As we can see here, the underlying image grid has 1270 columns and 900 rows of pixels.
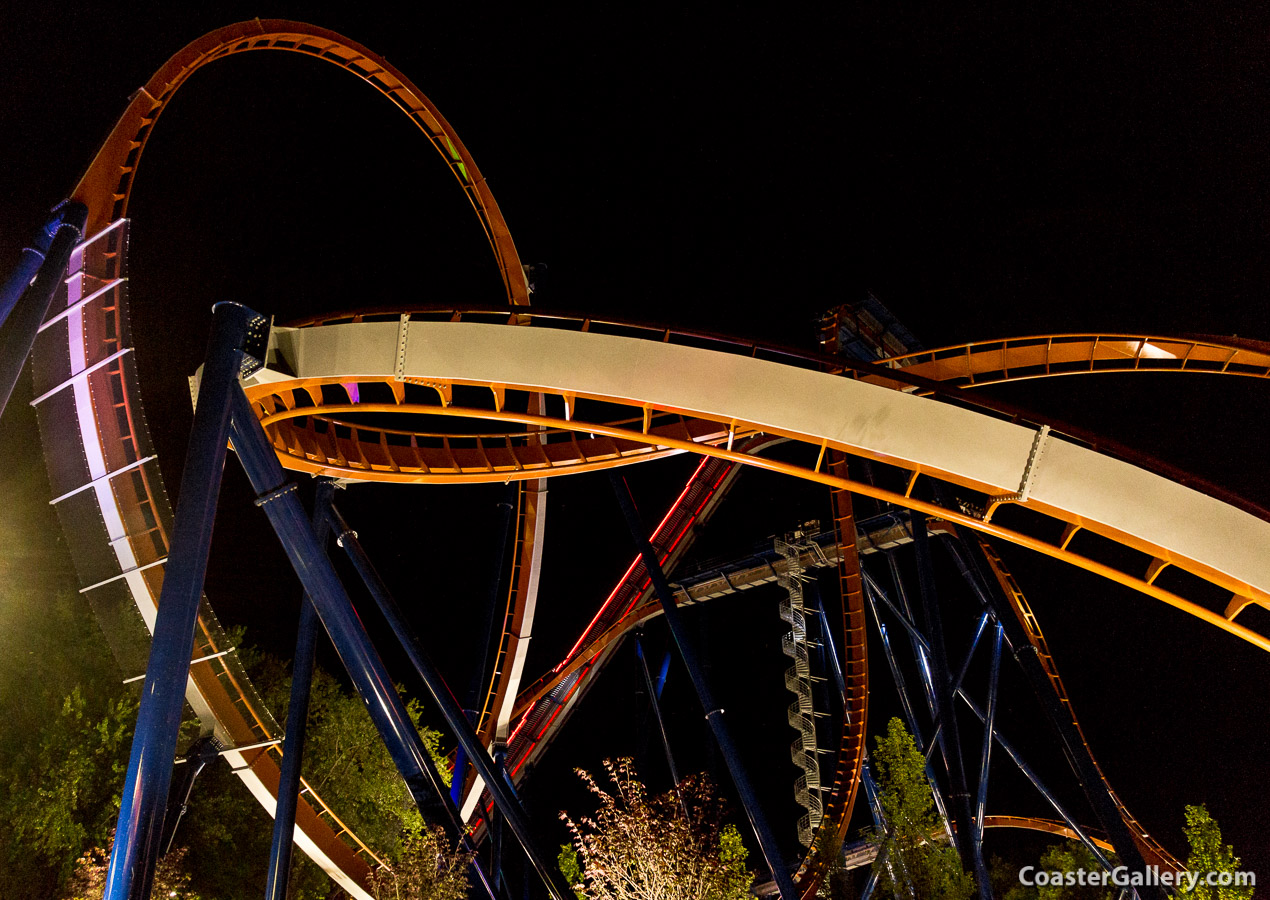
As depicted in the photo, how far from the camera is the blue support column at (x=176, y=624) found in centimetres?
707

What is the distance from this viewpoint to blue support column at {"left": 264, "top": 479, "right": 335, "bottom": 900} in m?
10.1

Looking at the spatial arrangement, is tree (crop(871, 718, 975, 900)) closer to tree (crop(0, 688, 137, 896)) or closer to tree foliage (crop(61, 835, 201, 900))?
tree foliage (crop(61, 835, 201, 900))

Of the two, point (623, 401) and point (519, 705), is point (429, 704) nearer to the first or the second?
point (519, 705)

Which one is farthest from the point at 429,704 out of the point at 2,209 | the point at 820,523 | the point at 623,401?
the point at 623,401

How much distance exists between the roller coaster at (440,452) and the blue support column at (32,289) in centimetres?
3

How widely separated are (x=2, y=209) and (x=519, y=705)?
14437mm

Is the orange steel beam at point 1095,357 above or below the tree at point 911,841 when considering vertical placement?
above

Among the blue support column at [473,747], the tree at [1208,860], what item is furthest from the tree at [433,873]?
the tree at [1208,860]

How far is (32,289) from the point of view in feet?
32.2

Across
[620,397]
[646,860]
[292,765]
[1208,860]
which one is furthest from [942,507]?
[1208,860]

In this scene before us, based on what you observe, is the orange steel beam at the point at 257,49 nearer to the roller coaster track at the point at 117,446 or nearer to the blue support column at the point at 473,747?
the roller coaster track at the point at 117,446

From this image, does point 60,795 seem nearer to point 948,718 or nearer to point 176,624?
point 176,624

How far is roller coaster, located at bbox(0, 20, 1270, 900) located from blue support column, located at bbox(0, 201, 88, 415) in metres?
0.03

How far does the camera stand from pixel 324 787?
844 inches
